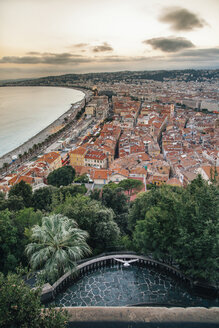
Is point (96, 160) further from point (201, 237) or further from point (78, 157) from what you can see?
point (201, 237)

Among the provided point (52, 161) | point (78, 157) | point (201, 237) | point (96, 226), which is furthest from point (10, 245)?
point (78, 157)

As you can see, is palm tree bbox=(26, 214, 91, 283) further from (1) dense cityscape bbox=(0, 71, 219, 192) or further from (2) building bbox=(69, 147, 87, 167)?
(2) building bbox=(69, 147, 87, 167)

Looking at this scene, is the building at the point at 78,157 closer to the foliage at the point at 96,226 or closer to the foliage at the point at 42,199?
the foliage at the point at 42,199

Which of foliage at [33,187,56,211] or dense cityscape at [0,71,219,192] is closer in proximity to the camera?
foliage at [33,187,56,211]

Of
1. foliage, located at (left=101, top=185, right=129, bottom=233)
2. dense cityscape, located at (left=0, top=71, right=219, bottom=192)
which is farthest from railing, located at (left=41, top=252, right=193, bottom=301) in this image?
foliage, located at (left=101, top=185, right=129, bottom=233)

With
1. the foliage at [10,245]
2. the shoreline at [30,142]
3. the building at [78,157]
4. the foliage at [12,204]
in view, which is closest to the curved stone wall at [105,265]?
the foliage at [10,245]

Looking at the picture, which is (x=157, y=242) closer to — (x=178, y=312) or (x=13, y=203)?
(x=178, y=312)

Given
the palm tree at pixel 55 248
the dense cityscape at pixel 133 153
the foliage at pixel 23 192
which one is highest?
the palm tree at pixel 55 248
